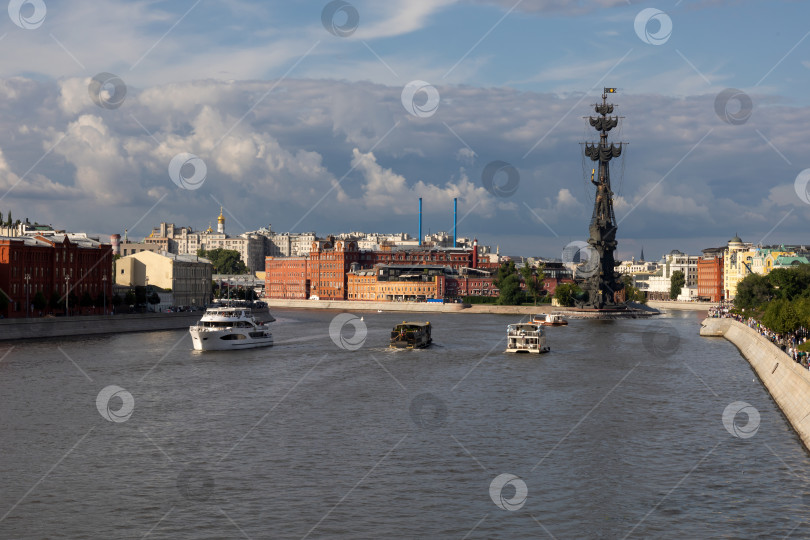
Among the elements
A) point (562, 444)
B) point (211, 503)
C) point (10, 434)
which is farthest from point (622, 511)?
point (10, 434)

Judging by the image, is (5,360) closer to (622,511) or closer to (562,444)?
(562,444)

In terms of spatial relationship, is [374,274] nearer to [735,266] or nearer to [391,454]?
[735,266]

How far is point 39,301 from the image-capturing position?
75.9 metres

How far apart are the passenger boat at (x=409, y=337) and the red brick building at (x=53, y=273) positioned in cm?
2970

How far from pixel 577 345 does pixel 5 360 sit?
4217 centimetres

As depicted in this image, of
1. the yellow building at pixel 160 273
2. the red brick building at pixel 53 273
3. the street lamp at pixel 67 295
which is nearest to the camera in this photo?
the red brick building at pixel 53 273

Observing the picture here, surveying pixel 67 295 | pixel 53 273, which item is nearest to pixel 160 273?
pixel 53 273

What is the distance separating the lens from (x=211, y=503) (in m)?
22.8

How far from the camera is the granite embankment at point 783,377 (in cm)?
3172

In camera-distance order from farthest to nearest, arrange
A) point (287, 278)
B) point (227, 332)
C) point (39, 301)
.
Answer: point (287, 278) → point (39, 301) → point (227, 332)

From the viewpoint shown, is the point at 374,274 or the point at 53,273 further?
the point at 374,274

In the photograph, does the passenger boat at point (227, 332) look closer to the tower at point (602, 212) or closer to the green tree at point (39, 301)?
the green tree at point (39, 301)

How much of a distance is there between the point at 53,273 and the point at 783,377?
203 ft

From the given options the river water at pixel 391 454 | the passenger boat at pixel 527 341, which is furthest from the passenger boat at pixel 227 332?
the passenger boat at pixel 527 341
